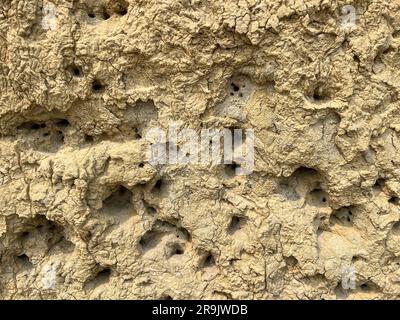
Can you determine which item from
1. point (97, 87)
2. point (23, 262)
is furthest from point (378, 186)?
point (23, 262)

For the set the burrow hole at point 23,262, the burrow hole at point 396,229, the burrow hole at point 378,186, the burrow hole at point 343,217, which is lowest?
the burrow hole at point 23,262

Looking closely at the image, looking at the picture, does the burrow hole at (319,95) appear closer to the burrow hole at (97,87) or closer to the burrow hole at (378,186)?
the burrow hole at (378,186)

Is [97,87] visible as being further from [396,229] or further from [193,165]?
[396,229]

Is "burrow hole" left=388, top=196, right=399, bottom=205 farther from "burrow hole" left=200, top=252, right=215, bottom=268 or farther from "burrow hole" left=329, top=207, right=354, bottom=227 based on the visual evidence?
"burrow hole" left=200, top=252, right=215, bottom=268

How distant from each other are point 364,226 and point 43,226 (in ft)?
4.98

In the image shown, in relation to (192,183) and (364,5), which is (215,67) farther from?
(364,5)

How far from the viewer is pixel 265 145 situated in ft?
5.54

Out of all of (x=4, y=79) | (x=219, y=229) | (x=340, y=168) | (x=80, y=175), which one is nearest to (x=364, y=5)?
(x=340, y=168)

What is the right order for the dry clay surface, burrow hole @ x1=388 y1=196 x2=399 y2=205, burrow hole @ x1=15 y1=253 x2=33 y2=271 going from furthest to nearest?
1. burrow hole @ x1=15 y1=253 x2=33 y2=271
2. burrow hole @ x1=388 y1=196 x2=399 y2=205
3. the dry clay surface

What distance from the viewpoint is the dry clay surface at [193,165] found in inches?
62.1

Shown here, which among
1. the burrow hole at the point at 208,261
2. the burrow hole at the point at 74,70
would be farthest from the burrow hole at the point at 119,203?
the burrow hole at the point at 74,70

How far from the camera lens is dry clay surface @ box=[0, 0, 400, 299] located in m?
1.58

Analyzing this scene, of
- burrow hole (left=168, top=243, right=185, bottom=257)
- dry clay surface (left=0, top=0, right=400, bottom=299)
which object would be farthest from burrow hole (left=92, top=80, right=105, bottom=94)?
burrow hole (left=168, top=243, right=185, bottom=257)

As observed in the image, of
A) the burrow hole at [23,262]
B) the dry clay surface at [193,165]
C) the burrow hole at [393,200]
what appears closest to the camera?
the dry clay surface at [193,165]
